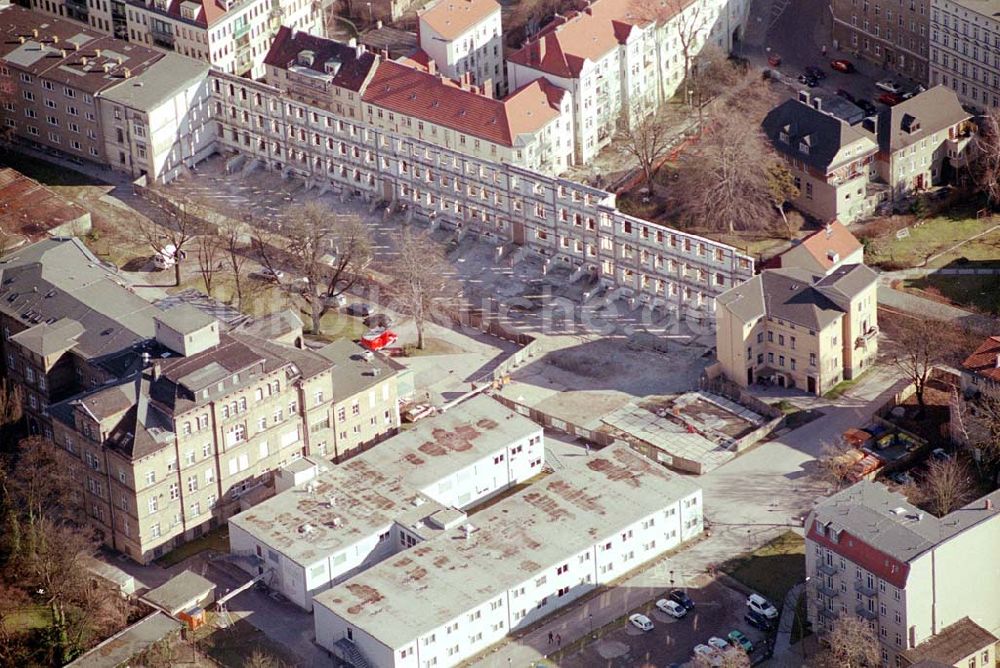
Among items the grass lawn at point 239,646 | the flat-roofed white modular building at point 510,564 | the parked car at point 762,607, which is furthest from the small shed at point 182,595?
the parked car at point 762,607

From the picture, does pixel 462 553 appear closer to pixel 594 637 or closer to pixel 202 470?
pixel 594 637

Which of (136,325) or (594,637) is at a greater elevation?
(136,325)

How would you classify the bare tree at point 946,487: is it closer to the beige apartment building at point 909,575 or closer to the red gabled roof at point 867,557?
the beige apartment building at point 909,575

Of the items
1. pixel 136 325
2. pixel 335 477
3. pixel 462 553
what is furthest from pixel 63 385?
pixel 462 553

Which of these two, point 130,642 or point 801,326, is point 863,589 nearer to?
point 801,326

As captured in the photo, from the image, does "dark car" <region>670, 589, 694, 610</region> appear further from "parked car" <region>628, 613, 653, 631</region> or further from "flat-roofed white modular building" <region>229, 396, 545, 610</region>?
"flat-roofed white modular building" <region>229, 396, 545, 610</region>

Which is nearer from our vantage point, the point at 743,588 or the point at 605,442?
the point at 743,588

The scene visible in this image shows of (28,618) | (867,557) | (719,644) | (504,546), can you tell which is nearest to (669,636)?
(719,644)
